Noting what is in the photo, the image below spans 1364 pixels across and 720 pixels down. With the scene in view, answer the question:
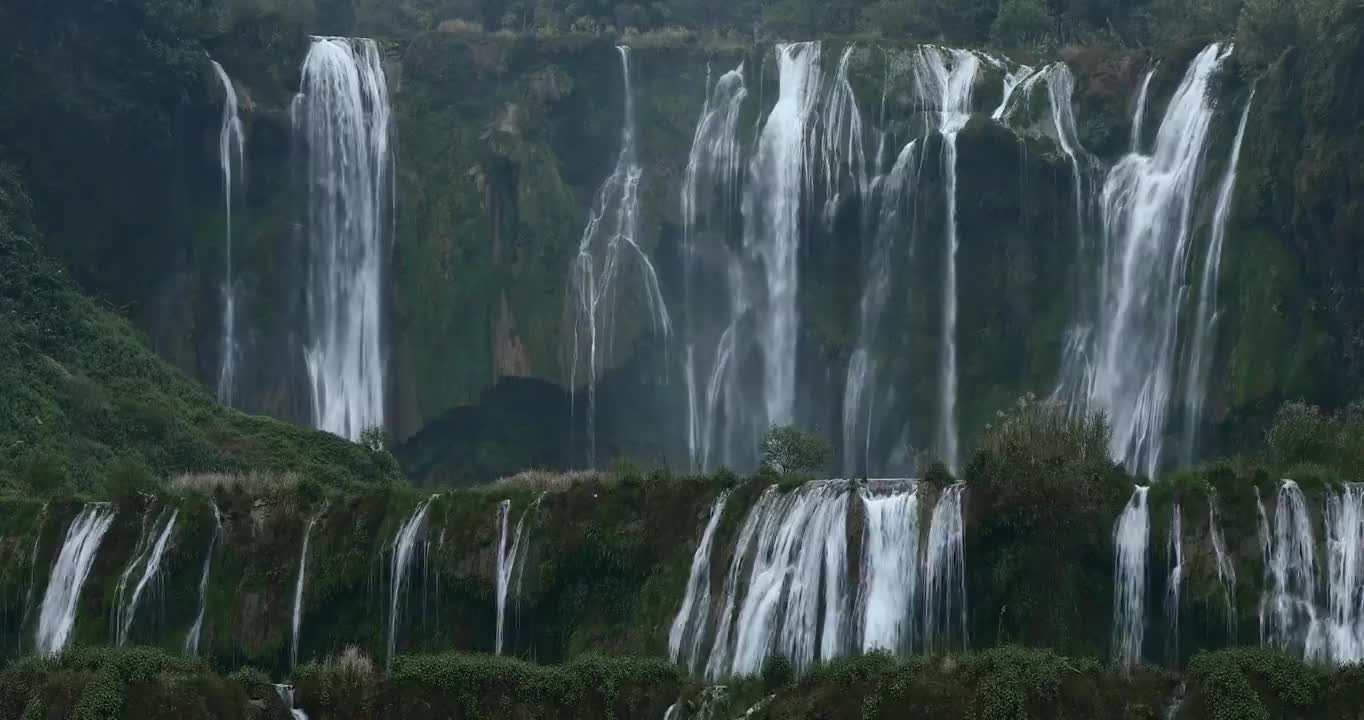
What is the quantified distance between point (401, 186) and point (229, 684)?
38696 millimetres

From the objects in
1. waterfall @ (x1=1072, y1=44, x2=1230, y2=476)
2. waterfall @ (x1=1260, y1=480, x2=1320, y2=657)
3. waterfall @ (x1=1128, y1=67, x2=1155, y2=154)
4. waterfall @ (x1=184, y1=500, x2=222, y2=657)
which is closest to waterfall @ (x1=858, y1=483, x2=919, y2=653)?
waterfall @ (x1=1260, y1=480, x2=1320, y2=657)

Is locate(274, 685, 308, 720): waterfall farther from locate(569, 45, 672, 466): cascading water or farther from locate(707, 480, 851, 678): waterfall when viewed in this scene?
locate(569, 45, 672, 466): cascading water

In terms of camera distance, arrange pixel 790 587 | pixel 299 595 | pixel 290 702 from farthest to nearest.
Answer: pixel 299 595
pixel 790 587
pixel 290 702

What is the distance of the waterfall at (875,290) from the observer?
91500 millimetres

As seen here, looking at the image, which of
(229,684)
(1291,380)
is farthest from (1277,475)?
(229,684)

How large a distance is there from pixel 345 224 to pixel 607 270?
8.46 metres

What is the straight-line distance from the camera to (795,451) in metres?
81.8

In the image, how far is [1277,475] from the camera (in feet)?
204

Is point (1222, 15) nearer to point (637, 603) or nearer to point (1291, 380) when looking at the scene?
point (1291, 380)

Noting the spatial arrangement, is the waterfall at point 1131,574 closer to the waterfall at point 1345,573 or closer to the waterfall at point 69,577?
the waterfall at point 1345,573

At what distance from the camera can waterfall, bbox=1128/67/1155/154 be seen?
3484 inches

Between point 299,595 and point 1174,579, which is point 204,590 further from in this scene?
point 1174,579

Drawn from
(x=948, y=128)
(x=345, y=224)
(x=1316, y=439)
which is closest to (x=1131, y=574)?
(x=1316, y=439)

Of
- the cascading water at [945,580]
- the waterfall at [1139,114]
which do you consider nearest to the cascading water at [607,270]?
the waterfall at [1139,114]
